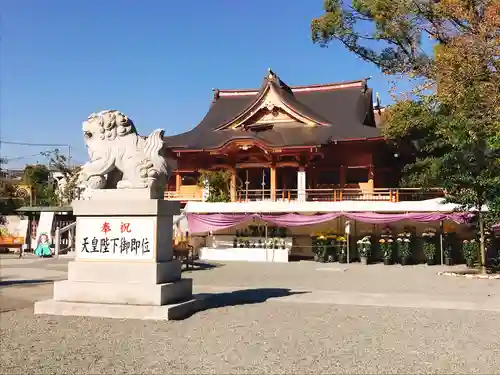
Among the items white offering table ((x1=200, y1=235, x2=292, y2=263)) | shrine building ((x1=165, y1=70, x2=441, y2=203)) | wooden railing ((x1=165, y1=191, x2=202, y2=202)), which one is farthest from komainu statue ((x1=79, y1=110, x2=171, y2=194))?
wooden railing ((x1=165, y1=191, x2=202, y2=202))

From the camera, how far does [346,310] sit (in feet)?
28.8

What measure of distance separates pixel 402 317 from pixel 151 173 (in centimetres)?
447

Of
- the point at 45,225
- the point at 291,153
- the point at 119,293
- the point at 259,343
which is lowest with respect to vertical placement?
the point at 259,343

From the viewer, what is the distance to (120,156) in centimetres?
878

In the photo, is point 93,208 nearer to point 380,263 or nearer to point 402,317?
point 402,317

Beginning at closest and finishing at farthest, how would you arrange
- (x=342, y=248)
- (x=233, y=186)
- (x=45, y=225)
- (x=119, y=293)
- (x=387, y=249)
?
(x=119, y=293), (x=387, y=249), (x=342, y=248), (x=45, y=225), (x=233, y=186)

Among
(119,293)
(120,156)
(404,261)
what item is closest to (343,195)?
(404,261)

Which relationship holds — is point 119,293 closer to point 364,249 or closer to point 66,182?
point 364,249

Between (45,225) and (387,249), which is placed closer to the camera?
(387,249)

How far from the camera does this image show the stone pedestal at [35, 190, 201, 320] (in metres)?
7.86

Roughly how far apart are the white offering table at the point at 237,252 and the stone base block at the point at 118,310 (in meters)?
14.1

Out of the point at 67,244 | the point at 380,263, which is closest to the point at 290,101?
the point at 380,263

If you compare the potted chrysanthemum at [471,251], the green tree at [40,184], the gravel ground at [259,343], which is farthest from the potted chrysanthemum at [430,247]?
the green tree at [40,184]

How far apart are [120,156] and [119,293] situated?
7.39ft
